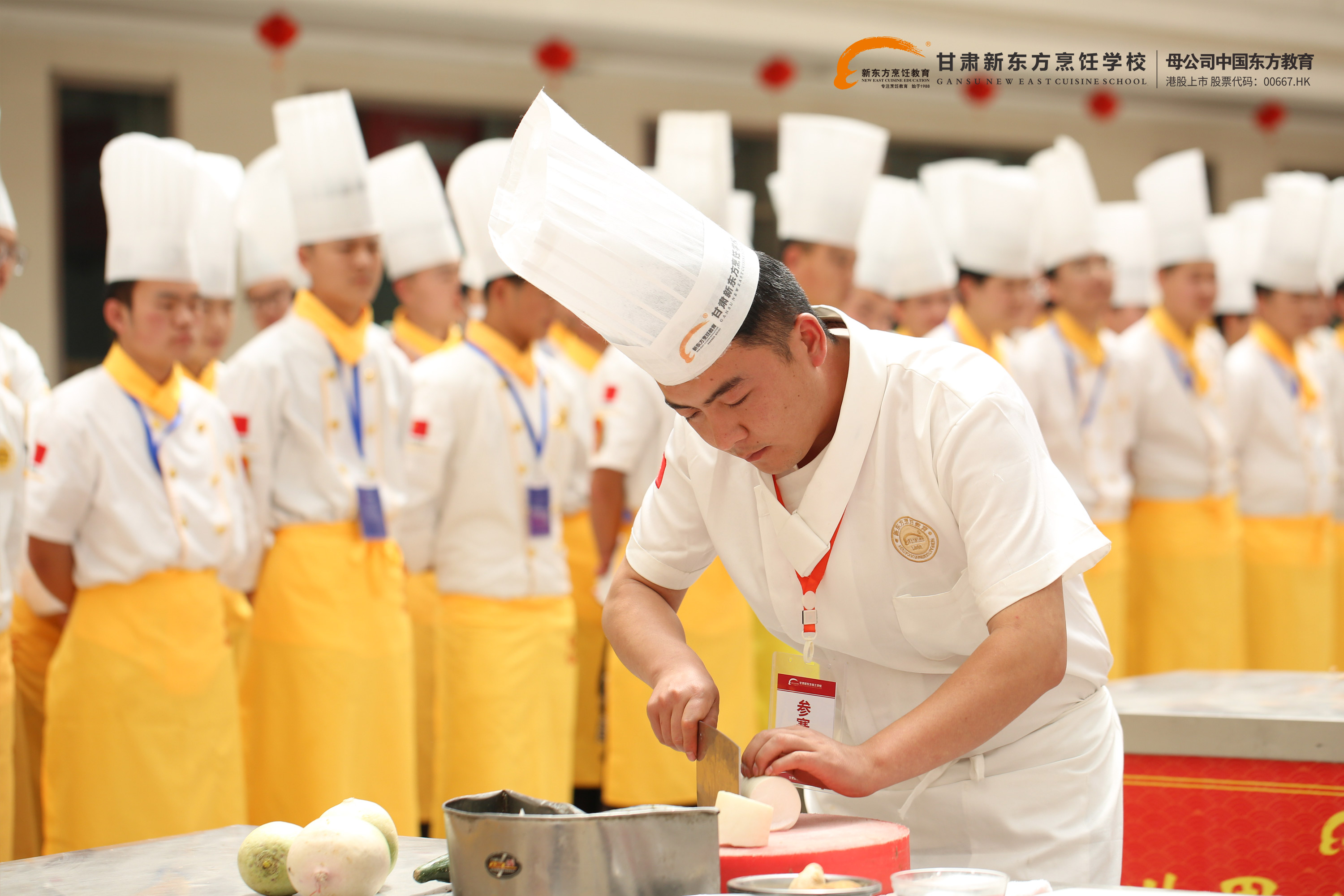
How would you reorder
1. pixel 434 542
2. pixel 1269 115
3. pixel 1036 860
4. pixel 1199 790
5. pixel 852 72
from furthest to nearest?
pixel 1269 115 < pixel 852 72 < pixel 434 542 < pixel 1199 790 < pixel 1036 860

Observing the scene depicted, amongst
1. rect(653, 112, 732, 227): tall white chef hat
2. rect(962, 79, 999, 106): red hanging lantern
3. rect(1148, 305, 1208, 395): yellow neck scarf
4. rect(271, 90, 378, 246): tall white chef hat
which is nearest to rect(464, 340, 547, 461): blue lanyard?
rect(271, 90, 378, 246): tall white chef hat

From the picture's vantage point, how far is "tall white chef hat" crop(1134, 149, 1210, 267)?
5281 mm

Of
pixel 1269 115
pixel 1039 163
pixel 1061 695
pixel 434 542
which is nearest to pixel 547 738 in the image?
pixel 434 542

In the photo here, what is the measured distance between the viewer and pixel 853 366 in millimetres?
1607

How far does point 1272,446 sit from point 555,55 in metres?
3.92

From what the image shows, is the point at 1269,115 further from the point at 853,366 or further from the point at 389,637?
the point at 853,366

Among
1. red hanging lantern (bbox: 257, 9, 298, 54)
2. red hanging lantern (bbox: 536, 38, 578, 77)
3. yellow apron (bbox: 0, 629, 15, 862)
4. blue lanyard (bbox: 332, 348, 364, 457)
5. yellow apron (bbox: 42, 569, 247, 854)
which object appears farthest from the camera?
red hanging lantern (bbox: 536, 38, 578, 77)

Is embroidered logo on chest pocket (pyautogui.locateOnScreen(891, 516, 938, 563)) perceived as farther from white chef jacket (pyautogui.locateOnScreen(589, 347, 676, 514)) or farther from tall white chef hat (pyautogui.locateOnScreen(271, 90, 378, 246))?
white chef jacket (pyautogui.locateOnScreen(589, 347, 676, 514))

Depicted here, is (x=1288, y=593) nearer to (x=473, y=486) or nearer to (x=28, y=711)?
(x=473, y=486)

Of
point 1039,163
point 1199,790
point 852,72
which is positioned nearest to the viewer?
point 1199,790

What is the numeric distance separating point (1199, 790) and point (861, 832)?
1.14 meters

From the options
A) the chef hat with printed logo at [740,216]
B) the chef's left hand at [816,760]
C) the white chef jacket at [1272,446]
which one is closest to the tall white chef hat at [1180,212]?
the white chef jacket at [1272,446]

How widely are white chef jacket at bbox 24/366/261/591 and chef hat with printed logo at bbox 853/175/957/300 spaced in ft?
8.68

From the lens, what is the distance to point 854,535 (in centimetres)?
161
